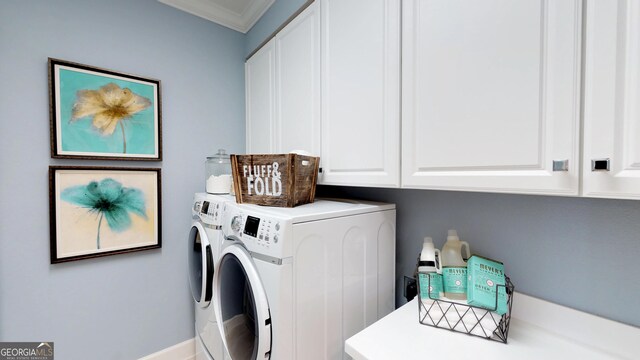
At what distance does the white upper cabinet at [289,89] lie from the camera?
1.40m

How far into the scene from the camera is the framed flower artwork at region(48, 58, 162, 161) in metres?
1.49

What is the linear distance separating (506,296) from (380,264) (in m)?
0.52

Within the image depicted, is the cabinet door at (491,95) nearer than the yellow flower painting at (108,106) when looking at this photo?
Yes

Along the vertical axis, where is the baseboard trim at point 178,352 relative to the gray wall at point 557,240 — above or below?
below

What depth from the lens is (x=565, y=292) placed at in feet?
2.98

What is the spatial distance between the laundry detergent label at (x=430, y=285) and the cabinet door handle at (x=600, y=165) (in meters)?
0.57

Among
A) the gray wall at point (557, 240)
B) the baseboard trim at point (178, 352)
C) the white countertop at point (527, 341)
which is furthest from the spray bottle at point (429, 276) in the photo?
the baseboard trim at point (178, 352)

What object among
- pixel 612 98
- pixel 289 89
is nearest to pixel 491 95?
pixel 612 98

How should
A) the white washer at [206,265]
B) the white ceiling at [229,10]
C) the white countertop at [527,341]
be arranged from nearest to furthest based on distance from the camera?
the white countertop at [527,341]
the white washer at [206,265]
the white ceiling at [229,10]

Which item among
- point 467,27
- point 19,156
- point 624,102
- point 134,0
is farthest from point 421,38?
point 19,156

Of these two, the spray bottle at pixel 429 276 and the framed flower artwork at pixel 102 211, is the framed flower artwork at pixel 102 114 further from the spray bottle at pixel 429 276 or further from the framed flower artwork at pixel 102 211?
the spray bottle at pixel 429 276

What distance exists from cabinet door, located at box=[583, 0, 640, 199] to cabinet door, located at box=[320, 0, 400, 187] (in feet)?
1.68

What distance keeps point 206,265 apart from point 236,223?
48 centimetres

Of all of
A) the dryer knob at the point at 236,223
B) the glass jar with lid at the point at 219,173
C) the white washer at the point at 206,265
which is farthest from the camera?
the glass jar with lid at the point at 219,173
